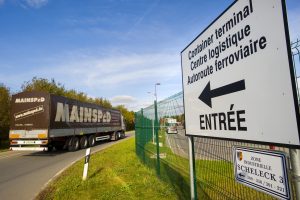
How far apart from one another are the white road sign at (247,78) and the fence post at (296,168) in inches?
4.3

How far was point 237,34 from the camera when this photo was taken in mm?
2637

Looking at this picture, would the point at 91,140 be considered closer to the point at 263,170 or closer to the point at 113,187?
the point at 113,187

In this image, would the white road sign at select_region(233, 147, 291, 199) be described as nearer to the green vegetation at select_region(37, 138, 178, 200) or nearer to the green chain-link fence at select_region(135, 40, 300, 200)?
the green chain-link fence at select_region(135, 40, 300, 200)

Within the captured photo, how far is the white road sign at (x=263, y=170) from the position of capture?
2.02 m

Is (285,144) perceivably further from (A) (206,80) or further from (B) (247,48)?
(A) (206,80)

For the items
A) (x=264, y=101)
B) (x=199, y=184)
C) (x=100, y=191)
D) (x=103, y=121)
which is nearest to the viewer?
(x=264, y=101)

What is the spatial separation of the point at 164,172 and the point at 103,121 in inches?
706

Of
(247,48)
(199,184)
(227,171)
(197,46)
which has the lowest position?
(199,184)

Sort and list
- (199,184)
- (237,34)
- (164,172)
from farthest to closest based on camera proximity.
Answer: (164,172) → (199,184) → (237,34)

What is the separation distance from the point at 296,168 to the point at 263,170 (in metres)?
0.35

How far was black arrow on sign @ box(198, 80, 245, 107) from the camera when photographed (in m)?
2.55

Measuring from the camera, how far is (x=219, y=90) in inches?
116

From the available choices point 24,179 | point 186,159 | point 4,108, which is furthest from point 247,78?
point 4,108

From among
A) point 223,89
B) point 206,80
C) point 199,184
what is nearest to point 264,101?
point 223,89
